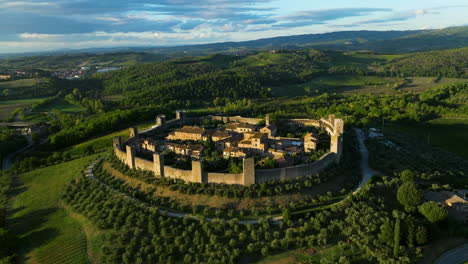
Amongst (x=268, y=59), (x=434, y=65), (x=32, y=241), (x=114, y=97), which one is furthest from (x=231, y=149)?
(x=434, y=65)

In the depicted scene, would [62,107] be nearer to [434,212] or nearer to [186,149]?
[186,149]

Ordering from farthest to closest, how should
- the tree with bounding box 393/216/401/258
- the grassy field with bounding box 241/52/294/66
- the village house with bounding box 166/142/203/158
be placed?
the grassy field with bounding box 241/52/294/66
the village house with bounding box 166/142/203/158
the tree with bounding box 393/216/401/258

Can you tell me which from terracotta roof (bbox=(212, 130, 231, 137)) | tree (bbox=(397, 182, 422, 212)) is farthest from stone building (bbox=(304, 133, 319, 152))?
tree (bbox=(397, 182, 422, 212))

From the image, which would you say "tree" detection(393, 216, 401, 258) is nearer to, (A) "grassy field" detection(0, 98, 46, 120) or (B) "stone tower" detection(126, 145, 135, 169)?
(B) "stone tower" detection(126, 145, 135, 169)

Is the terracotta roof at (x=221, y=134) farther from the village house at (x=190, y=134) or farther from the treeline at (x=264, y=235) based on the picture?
the treeline at (x=264, y=235)

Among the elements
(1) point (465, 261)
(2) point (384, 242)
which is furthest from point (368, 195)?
(1) point (465, 261)

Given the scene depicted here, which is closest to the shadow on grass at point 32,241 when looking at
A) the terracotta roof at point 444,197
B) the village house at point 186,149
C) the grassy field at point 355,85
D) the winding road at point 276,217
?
the winding road at point 276,217
